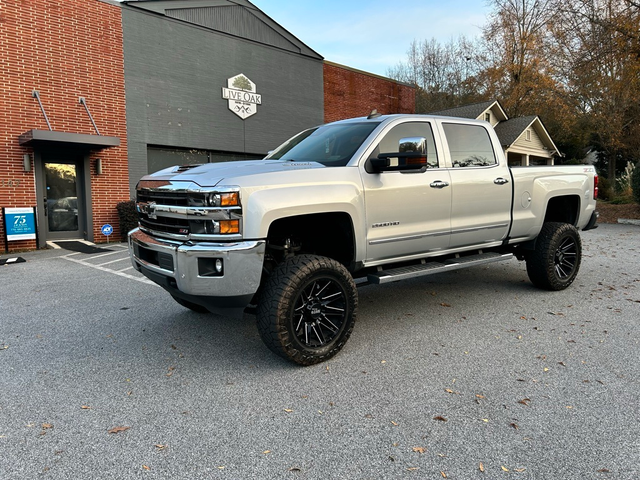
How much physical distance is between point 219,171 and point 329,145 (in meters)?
1.39

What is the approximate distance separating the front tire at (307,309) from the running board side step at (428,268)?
0.38m

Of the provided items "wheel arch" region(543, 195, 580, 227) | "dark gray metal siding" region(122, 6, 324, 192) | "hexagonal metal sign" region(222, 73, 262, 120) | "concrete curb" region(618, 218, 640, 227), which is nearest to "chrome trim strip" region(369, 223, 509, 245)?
"wheel arch" region(543, 195, 580, 227)

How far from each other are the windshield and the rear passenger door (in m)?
1.04

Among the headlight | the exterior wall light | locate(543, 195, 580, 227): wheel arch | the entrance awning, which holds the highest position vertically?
the entrance awning

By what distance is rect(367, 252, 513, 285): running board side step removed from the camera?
411 cm

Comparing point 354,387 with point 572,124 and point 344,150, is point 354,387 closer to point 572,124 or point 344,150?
point 344,150

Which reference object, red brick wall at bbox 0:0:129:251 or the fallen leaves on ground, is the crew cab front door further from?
red brick wall at bbox 0:0:129:251

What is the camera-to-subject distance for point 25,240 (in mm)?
10797

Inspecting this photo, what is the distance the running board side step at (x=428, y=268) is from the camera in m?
4.11

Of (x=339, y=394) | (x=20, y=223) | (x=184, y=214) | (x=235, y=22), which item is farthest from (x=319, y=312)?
(x=235, y=22)

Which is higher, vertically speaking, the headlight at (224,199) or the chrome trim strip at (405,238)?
the headlight at (224,199)

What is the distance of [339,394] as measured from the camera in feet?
10.4

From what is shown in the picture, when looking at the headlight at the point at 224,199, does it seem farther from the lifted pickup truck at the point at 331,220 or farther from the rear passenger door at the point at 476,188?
the rear passenger door at the point at 476,188

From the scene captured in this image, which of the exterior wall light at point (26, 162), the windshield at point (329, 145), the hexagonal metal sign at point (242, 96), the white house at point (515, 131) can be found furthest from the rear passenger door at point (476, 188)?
the white house at point (515, 131)
